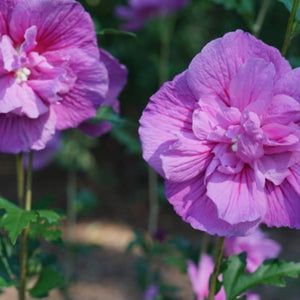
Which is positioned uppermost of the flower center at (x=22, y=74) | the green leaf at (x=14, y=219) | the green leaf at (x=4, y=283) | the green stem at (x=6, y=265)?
the flower center at (x=22, y=74)

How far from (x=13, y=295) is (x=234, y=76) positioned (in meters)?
3.21

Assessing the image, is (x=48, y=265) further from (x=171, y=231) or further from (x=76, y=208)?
(x=171, y=231)

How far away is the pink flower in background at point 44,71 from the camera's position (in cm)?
128

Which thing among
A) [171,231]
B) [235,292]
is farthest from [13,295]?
[235,292]

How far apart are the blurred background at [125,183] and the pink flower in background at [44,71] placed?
6.47ft

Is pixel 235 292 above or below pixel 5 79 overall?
below

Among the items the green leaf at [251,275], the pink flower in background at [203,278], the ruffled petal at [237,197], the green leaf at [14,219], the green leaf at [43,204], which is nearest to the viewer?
the ruffled petal at [237,197]

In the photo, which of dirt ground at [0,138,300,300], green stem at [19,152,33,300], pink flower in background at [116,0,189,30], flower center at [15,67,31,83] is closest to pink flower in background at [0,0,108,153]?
flower center at [15,67,31,83]

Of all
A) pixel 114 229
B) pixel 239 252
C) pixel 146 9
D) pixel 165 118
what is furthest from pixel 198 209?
pixel 114 229

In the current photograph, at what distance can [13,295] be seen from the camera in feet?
13.0

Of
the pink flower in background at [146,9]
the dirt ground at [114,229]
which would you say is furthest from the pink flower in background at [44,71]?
the dirt ground at [114,229]

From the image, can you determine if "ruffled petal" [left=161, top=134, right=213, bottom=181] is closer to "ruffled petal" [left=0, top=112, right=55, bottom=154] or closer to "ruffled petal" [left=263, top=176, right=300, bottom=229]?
"ruffled petal" [left=263, top=176, right=300, bottom=229]

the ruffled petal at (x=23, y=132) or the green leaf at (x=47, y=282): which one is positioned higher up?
the ruffled petal at (x=23, y=132)

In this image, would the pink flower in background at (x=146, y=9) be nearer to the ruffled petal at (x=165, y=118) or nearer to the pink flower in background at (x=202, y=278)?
the pink flower in background at (x=202, y=278)
